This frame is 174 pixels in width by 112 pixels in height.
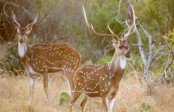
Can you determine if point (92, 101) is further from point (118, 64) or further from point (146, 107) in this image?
point (118, 64)

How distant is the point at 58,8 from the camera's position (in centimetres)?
1916

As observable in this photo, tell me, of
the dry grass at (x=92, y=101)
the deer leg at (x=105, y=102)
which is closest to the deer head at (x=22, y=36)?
the dry grass at (x=92, y=101)

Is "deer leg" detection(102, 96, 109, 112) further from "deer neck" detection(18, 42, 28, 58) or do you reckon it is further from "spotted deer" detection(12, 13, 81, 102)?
"deer neck" detection(18, 42, 28, 58)

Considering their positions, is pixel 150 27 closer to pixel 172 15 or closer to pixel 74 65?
pixel 172 15

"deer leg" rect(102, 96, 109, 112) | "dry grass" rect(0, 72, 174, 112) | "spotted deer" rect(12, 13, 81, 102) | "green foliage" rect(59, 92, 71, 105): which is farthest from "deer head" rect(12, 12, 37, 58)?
"deer leg" rect(102, 96, 109, 112)

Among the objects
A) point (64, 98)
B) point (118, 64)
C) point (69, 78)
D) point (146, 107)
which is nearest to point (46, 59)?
point (69, 78)

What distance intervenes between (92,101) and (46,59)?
137cm

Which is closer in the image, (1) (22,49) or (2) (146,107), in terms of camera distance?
(2) (146,107)

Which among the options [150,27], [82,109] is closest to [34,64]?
[82,109]

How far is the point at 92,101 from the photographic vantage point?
1073 centimetres

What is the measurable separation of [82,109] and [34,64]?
2183mm

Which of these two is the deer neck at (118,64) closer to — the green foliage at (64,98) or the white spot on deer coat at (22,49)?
the green foliage at (64,98)

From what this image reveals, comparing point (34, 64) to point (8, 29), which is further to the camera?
point (8, 29)

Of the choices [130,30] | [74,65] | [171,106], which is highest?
[130,30]
